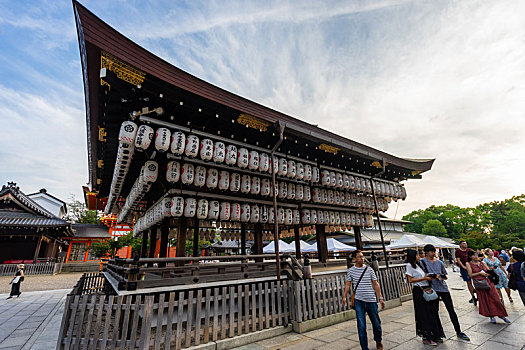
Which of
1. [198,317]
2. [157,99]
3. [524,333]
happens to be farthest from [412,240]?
[157,99]

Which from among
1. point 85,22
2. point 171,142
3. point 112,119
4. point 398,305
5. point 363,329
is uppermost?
point 85,22

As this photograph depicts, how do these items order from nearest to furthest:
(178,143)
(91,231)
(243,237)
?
(178,143) < (243,237) < (91,231)

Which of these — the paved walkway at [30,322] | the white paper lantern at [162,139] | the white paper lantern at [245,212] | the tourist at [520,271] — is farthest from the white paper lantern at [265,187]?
the tourist at [520,271]

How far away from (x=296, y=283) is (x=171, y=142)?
197 inches

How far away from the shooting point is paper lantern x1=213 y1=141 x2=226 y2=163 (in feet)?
22.2

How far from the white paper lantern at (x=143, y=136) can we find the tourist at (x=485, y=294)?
28.9ft

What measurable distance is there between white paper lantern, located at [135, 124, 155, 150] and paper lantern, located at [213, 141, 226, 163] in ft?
5.66

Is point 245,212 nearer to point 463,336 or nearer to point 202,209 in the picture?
point 202,209

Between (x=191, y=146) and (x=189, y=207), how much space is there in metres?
1.84

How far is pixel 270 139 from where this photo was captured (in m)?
8.35

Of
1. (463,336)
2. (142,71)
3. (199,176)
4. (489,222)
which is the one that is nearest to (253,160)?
(199,176)

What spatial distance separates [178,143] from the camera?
6.18m

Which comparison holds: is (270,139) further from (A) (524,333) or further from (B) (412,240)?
(B) (412,240)

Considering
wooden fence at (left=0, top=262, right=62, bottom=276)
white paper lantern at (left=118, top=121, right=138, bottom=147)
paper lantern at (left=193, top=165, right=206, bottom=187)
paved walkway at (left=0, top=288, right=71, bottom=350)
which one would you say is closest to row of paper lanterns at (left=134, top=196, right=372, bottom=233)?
paper lantern at (left=193, top=165, right=206, bottom=187)
